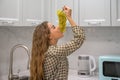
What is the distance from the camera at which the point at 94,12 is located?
2166mm

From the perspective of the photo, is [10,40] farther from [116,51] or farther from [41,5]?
[116,51]

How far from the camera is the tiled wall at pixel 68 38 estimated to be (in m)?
2.22

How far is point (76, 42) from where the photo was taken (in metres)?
1.44

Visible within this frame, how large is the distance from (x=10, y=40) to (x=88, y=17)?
0.82 m

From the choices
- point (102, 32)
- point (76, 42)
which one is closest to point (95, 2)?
point (102, 32)

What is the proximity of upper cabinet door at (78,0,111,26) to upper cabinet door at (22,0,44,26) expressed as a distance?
15.5 inches

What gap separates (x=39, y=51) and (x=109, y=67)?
89cm

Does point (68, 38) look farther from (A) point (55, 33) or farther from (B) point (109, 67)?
(A) point (55, 33)

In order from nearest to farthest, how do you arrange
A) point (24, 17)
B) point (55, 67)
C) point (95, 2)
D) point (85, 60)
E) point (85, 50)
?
1. point (55, 67)
2. point (24, 17)
3. point (95, 2)
4. point (85, 60)
5. point (85, 50)

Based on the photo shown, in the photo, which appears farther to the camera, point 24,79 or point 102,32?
point 102,32

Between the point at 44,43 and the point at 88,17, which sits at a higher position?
the point at 88,17

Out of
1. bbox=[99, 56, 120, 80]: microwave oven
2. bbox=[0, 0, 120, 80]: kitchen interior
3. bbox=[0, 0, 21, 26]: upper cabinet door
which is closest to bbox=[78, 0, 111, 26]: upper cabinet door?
bbox=[0, 0, 120, 80]: kitchen interior

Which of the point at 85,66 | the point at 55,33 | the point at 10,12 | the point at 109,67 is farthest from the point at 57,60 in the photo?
the point at 85,66

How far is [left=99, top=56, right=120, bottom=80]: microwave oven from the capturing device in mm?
2013
